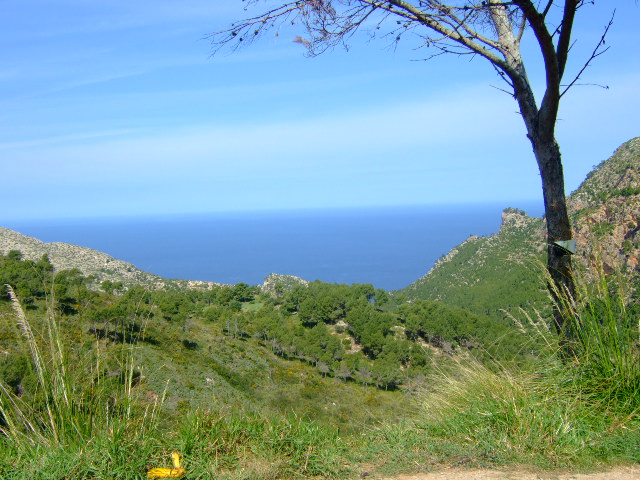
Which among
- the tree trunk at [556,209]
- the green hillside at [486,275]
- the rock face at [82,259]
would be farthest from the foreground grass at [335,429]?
the rock face at [82,259]

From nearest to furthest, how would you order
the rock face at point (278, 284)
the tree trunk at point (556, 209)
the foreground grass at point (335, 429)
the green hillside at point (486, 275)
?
the foreground grass at point (335, 429) → the tree trunk at point (556, 209) → the green hillside at point (486, 275) → the rock face at point (278, 284)

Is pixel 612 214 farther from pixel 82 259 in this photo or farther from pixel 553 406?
pixel 82 259

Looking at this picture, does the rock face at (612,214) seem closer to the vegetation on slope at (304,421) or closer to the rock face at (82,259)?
the vegetation on slope at (304,421)

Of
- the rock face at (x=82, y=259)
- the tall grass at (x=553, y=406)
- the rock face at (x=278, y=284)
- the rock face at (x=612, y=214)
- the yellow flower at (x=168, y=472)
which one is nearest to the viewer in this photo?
the yellow flower at (x=168, y=472)

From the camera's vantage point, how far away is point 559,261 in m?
3.66

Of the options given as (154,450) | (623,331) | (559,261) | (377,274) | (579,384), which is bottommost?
(377,274)

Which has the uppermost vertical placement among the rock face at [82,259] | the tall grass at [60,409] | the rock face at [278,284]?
the tall grass at [60,409]

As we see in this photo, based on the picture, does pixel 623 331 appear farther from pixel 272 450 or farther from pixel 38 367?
pixel 38 367

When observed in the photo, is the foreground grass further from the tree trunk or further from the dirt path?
the tree trunk

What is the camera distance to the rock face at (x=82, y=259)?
126 ft

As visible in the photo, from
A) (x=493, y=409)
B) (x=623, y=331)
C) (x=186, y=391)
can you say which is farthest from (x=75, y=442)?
(x=186, y=391)

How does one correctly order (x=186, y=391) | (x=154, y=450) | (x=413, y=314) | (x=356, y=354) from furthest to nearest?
(x=413, y=314) → (x=356, y=354) → (x=186, y=391) → (x=154, y=450)

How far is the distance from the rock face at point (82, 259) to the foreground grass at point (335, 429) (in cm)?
3615

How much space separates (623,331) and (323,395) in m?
18.3
